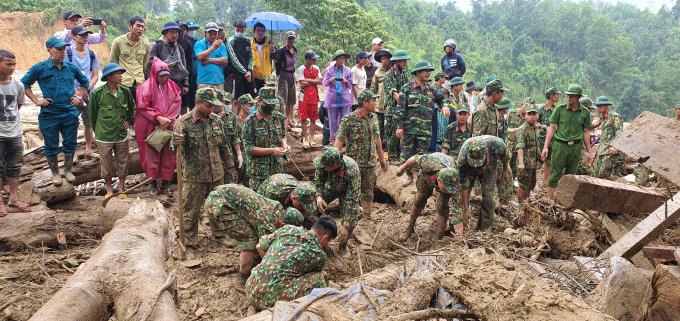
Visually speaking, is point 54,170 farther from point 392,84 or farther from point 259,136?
point 392,84

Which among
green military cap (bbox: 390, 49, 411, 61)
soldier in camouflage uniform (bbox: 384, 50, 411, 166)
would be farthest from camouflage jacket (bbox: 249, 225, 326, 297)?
green military cap (bbox: 390, 49, 411, 61)

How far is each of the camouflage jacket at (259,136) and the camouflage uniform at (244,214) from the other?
135 cm

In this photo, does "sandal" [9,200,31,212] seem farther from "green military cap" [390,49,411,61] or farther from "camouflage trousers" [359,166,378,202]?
"green military cap" [390,49,411,61]

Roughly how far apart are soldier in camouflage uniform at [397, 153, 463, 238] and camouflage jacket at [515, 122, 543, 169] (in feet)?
8.37

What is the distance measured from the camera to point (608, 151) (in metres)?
9.57

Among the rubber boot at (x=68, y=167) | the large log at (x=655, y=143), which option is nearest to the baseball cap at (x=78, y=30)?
the rubber boot at (x=68, y=167)

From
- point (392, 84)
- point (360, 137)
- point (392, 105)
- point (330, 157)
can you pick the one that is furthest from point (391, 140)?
point (330, 157)

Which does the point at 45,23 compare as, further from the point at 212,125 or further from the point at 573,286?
the point at 573,286

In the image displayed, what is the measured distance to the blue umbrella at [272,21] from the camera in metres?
9.66

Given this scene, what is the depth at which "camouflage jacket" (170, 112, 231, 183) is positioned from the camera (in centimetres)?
612

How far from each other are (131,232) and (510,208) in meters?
5.52

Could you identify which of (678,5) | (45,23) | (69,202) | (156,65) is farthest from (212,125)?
(678,5)

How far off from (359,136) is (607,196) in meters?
3.42

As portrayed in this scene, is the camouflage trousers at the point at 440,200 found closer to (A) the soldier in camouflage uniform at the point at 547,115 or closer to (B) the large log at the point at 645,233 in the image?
(B) the large log at the point at 645,233
